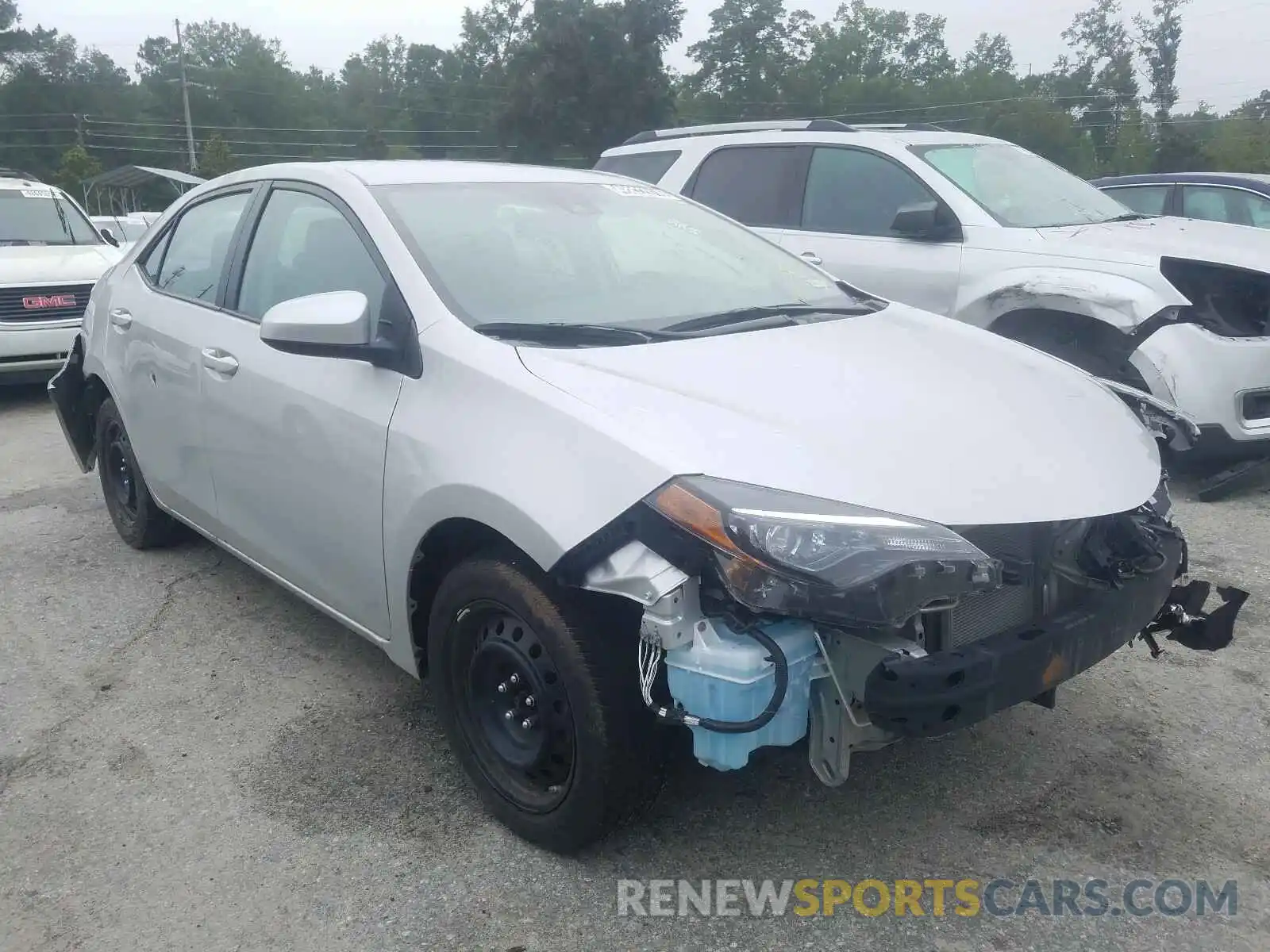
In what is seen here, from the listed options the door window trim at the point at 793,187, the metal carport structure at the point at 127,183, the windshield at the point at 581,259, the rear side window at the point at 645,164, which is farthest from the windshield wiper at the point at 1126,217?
the metal carport structure at the point at 127,183

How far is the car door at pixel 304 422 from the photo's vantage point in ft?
9.95

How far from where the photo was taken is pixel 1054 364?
3295 millimetres

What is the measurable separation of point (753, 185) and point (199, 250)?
371cm

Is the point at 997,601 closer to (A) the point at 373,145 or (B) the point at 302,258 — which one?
(B) the point at 302,258

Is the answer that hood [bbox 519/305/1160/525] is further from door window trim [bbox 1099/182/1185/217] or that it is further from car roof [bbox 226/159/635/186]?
door window trim [bbox 1099/182/1185/217]

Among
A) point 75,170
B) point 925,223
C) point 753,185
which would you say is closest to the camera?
point 925,223

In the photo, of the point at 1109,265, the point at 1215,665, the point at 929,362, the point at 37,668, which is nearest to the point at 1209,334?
the point at 1109,265

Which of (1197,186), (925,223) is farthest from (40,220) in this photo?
(1197,186)

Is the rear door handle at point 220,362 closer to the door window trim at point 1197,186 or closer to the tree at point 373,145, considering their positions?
the door window trim at point 1197,186

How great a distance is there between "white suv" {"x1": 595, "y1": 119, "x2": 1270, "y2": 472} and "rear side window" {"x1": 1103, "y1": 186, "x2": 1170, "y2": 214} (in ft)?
7.56

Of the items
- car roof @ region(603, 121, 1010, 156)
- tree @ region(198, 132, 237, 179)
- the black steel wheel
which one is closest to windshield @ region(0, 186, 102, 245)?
car roof @ region(603, 121, 1010, 156)

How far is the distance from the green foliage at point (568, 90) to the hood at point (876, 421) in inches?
2049

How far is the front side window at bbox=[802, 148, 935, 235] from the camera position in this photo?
625 centimetres

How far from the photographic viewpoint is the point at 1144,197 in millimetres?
8703
